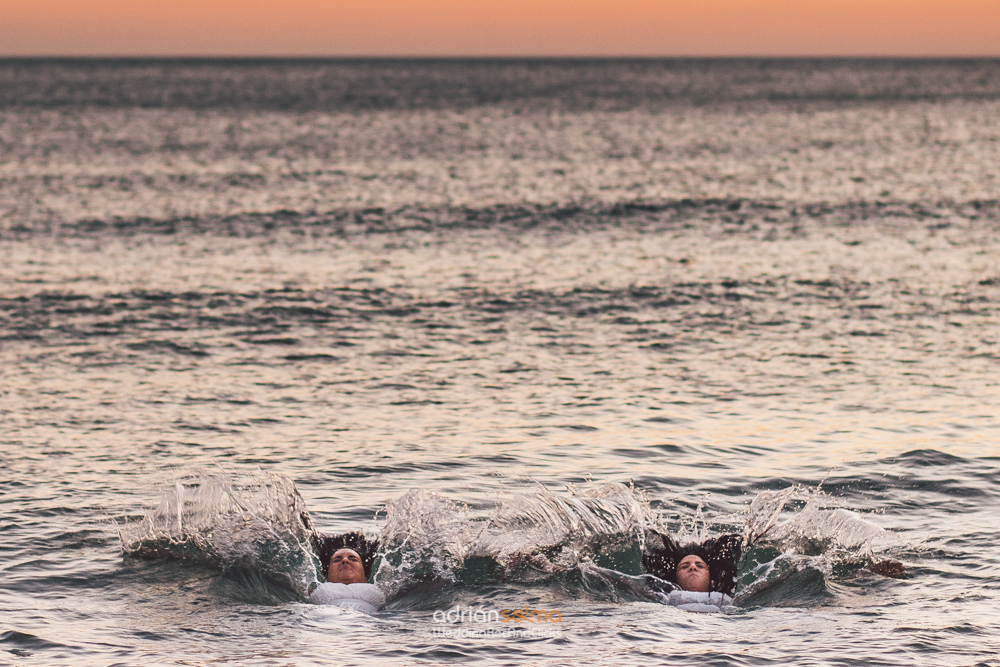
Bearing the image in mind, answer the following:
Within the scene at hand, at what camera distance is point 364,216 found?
4959cm

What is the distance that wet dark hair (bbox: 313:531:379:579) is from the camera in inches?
626

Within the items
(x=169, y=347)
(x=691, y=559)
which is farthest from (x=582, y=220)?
(x=691, y=559)

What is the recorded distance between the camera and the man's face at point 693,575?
595 inches

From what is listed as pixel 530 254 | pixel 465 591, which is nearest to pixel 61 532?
pixel 465 591

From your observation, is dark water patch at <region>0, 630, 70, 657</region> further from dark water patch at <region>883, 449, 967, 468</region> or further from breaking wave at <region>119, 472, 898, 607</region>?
dark water patch at <region>883, 449, 967, 468</region>

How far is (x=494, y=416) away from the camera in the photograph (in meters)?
23.5

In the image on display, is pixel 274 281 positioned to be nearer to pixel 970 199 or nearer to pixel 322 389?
pixel 322 389

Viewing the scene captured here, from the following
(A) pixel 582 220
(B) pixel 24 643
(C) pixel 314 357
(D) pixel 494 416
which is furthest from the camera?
(A) pixel 582 220

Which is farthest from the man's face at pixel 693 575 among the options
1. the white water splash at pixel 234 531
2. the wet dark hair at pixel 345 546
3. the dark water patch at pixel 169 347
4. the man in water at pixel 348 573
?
the dark water patch at pixel 169 347

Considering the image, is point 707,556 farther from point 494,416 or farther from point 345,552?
point 494,416

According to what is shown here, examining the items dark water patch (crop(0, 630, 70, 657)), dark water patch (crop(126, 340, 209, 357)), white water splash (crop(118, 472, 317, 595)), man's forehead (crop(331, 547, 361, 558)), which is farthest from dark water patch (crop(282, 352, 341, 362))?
dark water patch (crop(0, 630, 70, 657))

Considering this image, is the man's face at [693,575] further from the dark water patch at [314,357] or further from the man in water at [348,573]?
the dark water patch at [314,357]

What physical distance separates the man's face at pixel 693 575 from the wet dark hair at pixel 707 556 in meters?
0.30

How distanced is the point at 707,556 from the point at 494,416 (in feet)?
27.0
